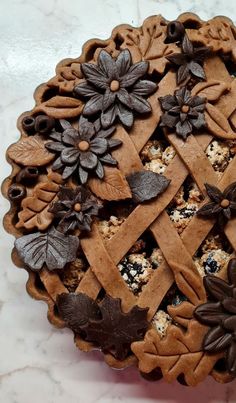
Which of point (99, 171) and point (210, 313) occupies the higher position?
point (99, 171)

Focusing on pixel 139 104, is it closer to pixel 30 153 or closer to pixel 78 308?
pixel 30 153

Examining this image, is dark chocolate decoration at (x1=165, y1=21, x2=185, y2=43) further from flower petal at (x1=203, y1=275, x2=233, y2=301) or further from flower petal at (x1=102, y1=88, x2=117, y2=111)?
flower petal at (x1=203, y1=275, x2=233, y2=301)

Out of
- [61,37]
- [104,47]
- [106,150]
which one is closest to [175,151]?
[106,150]

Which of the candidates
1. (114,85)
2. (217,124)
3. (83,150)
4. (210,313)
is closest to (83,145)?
(83,150)

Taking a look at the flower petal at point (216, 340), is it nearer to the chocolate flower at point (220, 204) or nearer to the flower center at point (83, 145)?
the chocolate flower at point (220, 204)

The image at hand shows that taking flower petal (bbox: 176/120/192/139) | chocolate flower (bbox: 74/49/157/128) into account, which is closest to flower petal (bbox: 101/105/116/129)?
chocolate flower (bbox: 74/49/157/128)

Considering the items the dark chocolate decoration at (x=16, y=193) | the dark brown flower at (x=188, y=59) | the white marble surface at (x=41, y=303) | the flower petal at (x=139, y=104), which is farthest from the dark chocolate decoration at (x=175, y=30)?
the dark chocolate decoration at (x=16, y=193)
